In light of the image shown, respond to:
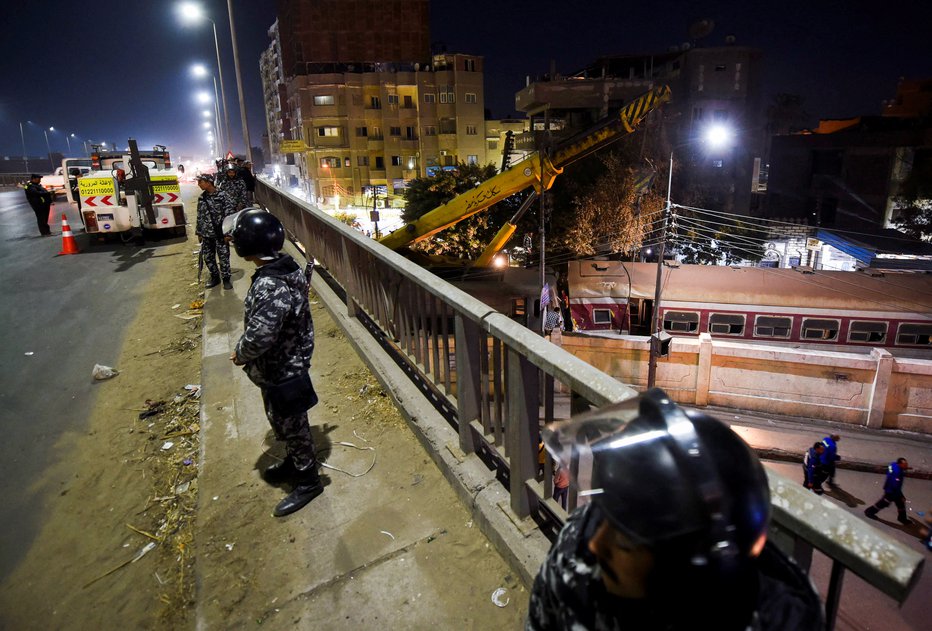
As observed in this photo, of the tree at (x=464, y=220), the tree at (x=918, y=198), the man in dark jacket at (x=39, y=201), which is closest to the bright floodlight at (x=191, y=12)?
the man in dark jacket at (x=39, y=201)

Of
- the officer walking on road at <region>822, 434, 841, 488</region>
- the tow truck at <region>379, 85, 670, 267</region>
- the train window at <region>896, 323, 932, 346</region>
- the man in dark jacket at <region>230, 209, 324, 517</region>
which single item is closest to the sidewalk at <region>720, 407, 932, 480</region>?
the officer walking on road at <region>822, 434, 841, 488</region>

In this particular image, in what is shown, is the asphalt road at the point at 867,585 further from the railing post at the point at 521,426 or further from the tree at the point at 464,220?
the tree at the point at 464,220

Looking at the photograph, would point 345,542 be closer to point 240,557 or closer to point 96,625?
point 240,557

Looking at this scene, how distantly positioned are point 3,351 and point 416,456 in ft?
22.2

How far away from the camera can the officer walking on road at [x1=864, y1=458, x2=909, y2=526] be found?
12.2 meters

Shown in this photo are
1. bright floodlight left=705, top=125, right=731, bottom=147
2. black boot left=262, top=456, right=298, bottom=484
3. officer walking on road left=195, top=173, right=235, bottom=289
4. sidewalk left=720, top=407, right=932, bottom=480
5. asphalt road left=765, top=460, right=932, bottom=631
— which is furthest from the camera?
bright floodlight left=705, top=125, right=731, bottom=147

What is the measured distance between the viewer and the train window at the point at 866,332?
21688 millimetres

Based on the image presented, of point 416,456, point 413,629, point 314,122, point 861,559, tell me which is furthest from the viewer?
point 314,122

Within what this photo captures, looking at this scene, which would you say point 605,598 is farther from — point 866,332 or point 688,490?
point 866,332

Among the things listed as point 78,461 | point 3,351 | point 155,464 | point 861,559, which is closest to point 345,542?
point 155,464

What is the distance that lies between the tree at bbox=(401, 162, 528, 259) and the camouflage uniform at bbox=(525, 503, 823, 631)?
29207 mm

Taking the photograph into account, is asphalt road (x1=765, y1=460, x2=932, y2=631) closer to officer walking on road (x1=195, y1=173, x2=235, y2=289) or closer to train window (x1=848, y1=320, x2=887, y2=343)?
train window (x1=848, y1=320, x2=887, y2=343)

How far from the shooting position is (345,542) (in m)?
2.98

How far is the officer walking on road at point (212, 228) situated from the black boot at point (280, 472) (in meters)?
5.64
